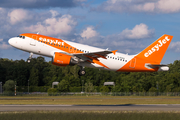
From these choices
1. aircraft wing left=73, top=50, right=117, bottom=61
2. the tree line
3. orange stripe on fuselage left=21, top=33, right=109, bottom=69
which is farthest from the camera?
the tree line

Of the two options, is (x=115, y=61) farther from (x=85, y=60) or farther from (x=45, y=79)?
(x=45, y=79)

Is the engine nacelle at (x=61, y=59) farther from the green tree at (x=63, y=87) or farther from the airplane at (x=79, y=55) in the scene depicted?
the green tree at (x=63, y=87)

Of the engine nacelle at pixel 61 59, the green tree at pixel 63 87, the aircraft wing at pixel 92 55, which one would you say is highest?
the aircraft wing at pixel 92 55

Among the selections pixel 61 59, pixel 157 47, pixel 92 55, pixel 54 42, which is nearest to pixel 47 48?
pixel 54 42

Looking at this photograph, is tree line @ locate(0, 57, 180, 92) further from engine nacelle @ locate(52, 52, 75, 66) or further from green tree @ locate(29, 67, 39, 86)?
engine nacelle @ locate(52, 52, 75, 66)

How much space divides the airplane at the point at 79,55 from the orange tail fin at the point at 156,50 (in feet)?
0.78

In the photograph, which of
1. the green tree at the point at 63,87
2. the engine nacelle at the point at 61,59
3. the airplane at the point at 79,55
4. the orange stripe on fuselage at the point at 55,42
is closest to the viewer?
the engine nacelle at the point at 61,59

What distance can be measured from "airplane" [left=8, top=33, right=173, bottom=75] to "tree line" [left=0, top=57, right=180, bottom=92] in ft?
213

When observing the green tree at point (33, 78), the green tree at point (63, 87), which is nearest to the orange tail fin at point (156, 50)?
the green tree at point (63, 87)

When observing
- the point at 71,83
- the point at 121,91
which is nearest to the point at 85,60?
the point at 121,91

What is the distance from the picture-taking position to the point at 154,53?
51781 mm

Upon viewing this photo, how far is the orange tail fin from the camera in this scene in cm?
5147

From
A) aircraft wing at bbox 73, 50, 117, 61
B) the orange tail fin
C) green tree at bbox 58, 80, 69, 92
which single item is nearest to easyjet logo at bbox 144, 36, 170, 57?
the orange tail fin

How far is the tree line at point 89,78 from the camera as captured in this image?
12094cm
